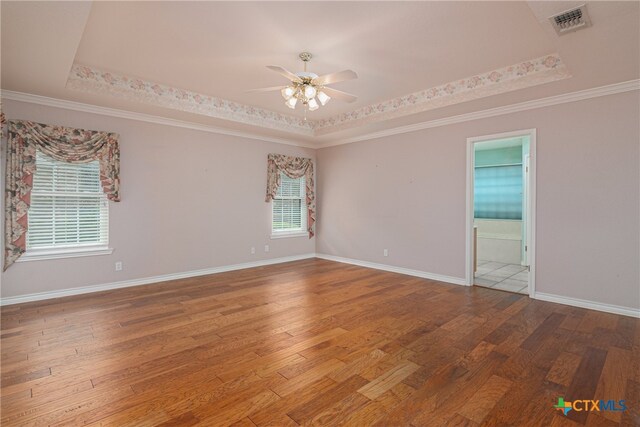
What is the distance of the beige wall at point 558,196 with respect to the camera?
11.4 feet

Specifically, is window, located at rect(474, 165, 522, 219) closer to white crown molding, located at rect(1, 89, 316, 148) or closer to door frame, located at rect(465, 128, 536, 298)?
door frame, located at rect(465, 128, 536, 298)

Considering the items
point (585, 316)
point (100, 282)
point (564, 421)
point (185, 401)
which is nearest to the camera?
point (564, 421)

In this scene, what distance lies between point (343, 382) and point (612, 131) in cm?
394

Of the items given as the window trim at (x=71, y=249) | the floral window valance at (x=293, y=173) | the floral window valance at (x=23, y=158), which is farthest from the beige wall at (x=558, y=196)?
the floral window valance at (x=23, y=158)

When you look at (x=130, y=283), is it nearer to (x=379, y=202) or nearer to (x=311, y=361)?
(x=311, y=361)

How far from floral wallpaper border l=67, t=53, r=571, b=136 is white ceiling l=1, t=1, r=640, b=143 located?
70mm

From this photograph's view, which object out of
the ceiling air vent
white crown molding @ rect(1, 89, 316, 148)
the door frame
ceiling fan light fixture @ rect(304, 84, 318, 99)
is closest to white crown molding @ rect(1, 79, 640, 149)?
white crown molding @ rect(1, 89, 316, 148)

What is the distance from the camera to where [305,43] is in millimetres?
3057

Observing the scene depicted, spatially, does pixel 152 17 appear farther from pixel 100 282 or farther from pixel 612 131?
pixel 612 131

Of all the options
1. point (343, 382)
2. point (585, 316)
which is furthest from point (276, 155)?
point (585, 316)

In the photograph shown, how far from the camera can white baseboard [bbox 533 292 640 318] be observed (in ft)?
11.3

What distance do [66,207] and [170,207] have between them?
128 cm

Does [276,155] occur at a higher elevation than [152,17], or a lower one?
lower

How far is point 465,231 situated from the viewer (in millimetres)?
4715
